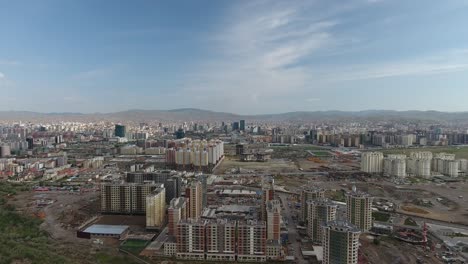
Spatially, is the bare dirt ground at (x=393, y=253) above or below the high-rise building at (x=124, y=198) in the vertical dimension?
below

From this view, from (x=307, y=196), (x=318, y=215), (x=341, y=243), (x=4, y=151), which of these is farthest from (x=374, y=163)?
(x=4, y=151)

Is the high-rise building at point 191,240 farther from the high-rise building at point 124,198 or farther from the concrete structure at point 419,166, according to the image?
the concrete structure at point 419,166

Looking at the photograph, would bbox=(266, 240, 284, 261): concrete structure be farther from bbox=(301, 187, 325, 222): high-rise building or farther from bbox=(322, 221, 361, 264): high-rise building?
bbox=(301, 187, 325, 222): high-rise building

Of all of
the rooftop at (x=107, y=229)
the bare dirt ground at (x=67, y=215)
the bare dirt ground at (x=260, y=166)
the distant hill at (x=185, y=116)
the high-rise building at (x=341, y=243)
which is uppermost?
the distant hill at (x=185, y=116)

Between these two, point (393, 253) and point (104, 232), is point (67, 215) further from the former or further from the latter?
point (393, 253)

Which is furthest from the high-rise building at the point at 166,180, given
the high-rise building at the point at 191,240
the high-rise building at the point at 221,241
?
the high-rise building at the point at 221,241

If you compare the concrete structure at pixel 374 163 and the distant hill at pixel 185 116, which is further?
the distant hill at pixel 185 116

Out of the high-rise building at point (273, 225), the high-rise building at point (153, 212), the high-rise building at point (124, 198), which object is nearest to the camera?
the high-rise building at point (273, 225)
